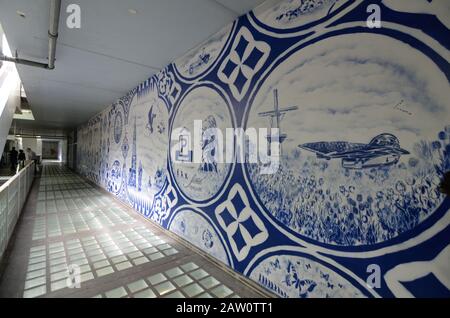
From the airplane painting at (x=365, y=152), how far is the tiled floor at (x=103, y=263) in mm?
1253

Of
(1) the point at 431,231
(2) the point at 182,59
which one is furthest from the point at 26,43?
(1) the point at 431,231

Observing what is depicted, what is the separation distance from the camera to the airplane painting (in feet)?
3.71

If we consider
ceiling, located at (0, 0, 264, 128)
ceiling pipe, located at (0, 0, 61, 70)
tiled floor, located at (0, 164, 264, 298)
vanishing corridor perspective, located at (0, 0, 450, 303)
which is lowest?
tiled floor, located at (0, 164, 264, 298)

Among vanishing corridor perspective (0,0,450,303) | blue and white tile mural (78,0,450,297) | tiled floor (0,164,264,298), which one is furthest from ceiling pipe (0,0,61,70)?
tiled floor (0,164,264,298)

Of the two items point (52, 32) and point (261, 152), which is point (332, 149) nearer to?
point (261, 152)

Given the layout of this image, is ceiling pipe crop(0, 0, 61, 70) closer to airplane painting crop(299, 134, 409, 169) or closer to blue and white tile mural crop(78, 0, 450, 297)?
blue and white tile mural crop(78, 0, 450, 297)

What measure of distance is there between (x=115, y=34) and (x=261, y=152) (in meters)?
2.08

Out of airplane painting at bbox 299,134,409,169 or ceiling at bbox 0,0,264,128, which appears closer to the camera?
airplane painting at bbox 299,134,409,169

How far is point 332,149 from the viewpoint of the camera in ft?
4.45

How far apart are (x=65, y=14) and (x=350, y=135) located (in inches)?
106

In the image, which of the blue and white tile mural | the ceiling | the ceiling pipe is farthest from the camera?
the ceiling

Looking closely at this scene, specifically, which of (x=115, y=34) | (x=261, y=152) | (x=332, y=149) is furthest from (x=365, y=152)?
(x=115, y=34)

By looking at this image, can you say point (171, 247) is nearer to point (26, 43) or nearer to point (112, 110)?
point (26, 43)

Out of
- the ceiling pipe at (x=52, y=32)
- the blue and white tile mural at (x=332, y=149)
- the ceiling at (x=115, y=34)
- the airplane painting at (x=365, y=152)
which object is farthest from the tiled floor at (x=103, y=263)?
the ceiling at (x=115, y=34)
